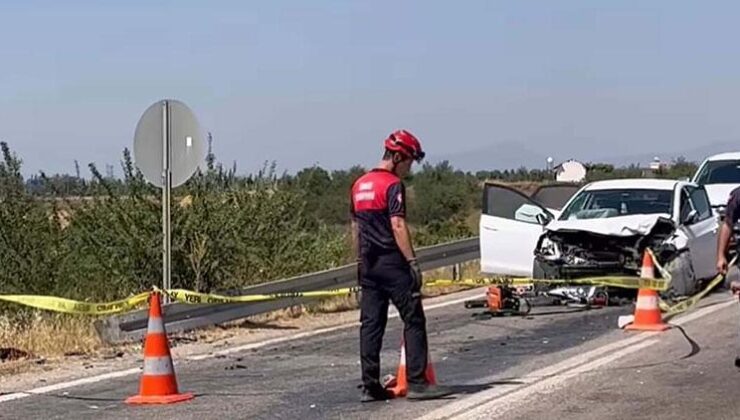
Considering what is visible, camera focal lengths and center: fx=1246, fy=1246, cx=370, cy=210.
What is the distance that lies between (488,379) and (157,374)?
8.64ft

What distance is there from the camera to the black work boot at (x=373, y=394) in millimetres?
8902

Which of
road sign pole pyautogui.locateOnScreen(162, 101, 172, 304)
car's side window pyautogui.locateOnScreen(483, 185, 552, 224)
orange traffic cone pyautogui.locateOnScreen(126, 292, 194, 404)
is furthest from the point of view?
car's side window pyautogui.locateOnScreen(483, 185, 552, 224)

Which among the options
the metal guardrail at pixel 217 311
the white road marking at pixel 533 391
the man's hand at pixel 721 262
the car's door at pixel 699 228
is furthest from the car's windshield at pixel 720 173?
the man's hand at pixel 721 262

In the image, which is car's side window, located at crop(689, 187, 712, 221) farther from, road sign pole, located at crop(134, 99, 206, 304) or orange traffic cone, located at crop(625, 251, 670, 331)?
road sign pole, located at crop(134, 99, 206, 304)

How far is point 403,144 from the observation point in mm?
8602

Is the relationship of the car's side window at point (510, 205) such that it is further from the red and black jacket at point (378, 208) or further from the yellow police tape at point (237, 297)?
the red and black jacket at point (378, 208)

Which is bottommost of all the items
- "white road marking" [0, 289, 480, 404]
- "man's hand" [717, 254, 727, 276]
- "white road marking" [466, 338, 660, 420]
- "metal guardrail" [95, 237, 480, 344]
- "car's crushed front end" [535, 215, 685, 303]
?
"white road marking" [466, 338, 660, 420]

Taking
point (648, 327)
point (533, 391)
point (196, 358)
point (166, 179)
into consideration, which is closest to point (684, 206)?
point (648, 327)

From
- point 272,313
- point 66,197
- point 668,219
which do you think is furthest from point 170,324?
point 668,219

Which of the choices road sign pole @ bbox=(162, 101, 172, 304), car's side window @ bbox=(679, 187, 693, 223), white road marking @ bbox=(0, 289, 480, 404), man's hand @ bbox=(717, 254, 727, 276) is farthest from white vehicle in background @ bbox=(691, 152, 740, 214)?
man's hand @ bbox=(717, 254, 727, 276)

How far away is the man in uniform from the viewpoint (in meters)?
8.62

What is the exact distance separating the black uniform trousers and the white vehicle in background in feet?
48.4

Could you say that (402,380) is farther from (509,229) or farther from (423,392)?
(509,229)

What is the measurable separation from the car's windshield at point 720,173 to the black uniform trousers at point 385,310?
15.3 meters
